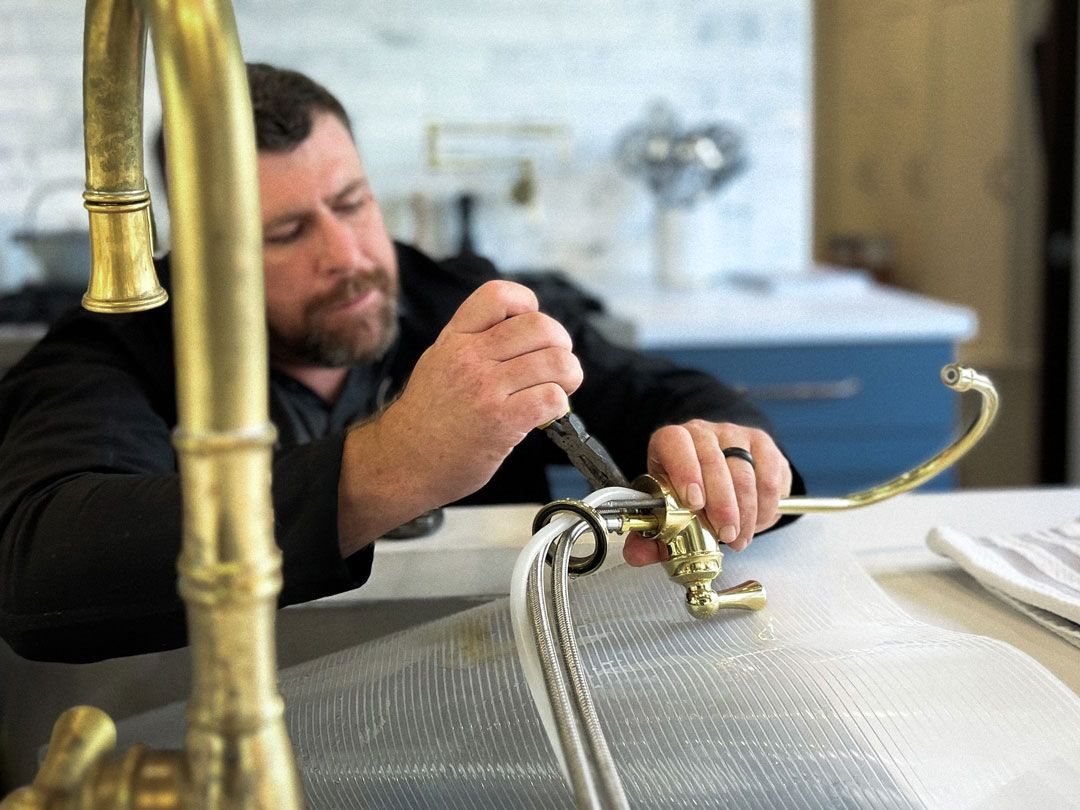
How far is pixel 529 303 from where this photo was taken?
2.35 ft

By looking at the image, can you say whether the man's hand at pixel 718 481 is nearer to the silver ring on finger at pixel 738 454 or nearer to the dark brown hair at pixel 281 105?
the silver ring on finger at pixel 738 454

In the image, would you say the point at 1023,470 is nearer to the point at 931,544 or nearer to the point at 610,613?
the point at 931,544

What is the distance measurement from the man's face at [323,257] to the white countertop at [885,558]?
1.41ft

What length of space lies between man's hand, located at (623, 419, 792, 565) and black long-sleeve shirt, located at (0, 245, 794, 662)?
8.0 inches

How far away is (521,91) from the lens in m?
2.74

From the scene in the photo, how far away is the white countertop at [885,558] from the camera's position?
733mm

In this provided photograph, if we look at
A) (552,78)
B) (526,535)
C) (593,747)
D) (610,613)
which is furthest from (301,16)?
(593,747)

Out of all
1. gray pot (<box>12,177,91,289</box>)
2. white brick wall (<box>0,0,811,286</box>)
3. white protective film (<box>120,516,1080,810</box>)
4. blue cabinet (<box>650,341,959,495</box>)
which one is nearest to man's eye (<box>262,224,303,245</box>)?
white protective film (<box>120,516,1080,810</box>)

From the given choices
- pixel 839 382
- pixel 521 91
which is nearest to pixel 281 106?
pixel 839 382

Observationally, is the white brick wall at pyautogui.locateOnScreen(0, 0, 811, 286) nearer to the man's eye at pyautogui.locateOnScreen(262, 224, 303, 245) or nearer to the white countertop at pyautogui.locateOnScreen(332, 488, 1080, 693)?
the man's eye at pyautogui.locateOnScreen(262, 224, 303, 245)

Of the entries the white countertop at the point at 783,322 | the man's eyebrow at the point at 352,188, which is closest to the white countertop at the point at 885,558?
the man's eyebrow at the point at 352,188

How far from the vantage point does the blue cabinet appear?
224 centimetres

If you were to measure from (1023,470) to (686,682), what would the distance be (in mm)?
3511

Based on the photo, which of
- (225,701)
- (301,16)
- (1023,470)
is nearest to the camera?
(225,701)
